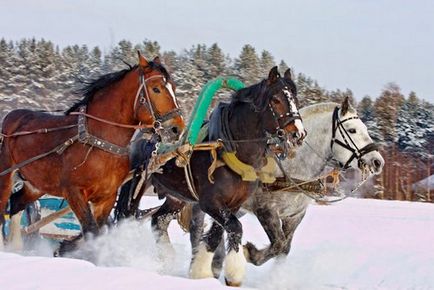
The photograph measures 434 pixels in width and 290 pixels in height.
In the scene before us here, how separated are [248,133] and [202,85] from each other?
132 ft

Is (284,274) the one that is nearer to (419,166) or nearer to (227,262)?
(227,262)

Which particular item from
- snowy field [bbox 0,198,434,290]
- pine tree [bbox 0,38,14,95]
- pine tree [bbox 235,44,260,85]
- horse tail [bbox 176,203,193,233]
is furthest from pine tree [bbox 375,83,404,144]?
horse tail [bbox 176,203,193,233]

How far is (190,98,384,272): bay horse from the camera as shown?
743 cm

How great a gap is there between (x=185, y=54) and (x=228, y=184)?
56.1 m

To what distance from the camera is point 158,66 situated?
642 cm

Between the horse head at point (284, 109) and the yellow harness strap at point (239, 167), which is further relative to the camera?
the yellow harness strap at point (239, 167)

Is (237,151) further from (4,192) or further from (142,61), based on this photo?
(4,192)

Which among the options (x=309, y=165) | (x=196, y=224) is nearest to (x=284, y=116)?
(x=309, y=165)

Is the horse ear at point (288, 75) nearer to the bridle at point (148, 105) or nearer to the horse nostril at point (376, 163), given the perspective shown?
the bridle at point (148, 105)

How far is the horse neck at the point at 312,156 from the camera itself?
785cm

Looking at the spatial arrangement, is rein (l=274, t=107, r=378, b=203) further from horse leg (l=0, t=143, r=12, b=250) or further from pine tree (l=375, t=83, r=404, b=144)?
pine tree (l=375, t=83, r=404, b=144)

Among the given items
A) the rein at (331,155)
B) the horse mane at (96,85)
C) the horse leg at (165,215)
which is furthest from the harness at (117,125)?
the horse leg at (165,215)

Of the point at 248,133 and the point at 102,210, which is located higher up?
the point at 248,133

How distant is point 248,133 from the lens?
6.72 m
